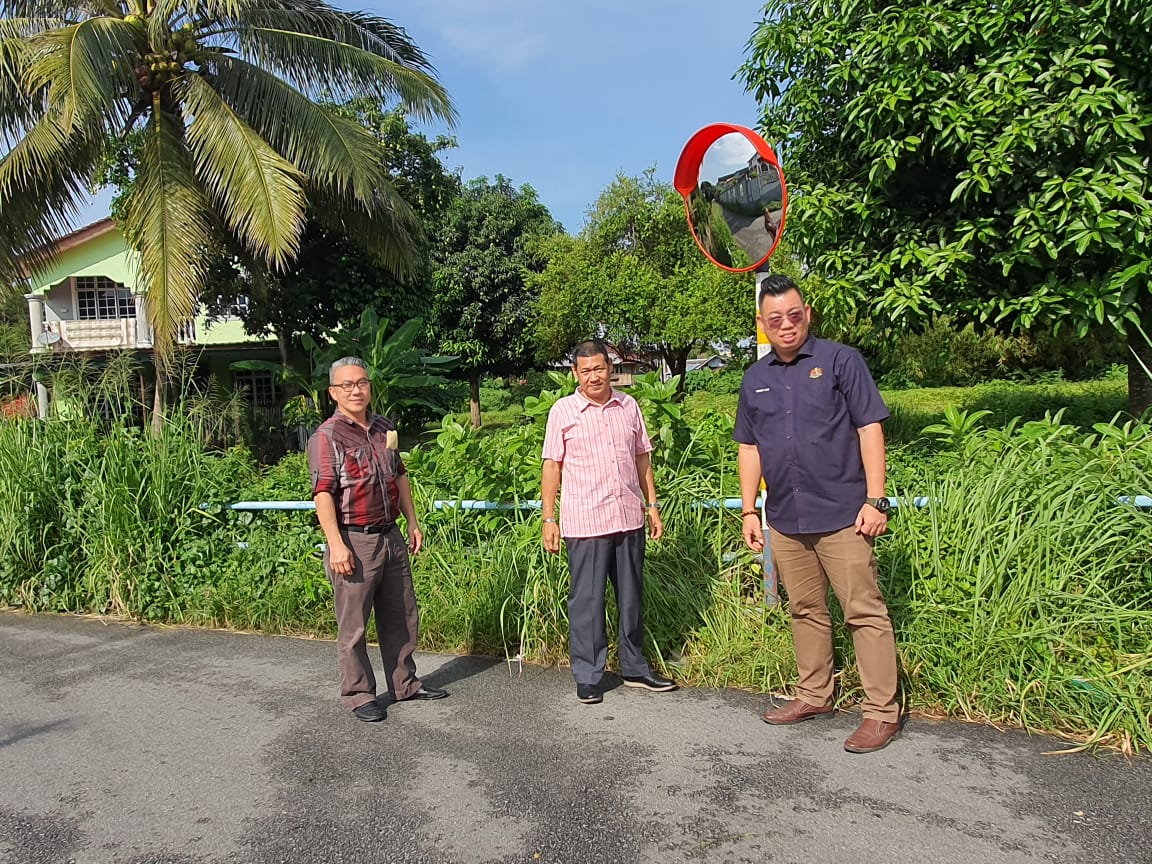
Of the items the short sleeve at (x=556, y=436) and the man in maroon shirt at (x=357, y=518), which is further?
the short sleeve at (x=556, y=436)

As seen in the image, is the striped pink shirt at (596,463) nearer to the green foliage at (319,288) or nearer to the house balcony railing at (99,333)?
the green foliage at (319,288)

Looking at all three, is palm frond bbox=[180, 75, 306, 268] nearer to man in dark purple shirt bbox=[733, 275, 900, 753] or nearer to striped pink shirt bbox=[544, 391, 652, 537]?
striped pink shirt bbox=[544, 391, 652, 537]

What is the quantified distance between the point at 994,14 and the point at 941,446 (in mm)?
2995

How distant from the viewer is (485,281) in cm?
2625

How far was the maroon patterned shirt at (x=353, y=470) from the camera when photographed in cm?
420

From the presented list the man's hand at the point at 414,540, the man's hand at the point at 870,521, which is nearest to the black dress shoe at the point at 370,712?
the man's hand at the point at 414,540

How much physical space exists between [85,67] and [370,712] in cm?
800

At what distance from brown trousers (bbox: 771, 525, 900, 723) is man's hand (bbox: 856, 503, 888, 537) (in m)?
0.07

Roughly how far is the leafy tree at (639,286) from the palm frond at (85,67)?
15.0 meters

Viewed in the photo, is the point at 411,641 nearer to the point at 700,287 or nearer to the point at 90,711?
the point at 90,711

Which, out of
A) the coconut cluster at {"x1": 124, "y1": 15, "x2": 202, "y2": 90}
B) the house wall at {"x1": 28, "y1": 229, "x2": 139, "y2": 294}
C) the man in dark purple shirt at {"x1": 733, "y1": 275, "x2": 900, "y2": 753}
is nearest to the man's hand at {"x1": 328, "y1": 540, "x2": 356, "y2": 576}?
the man in dark purple shirt at {"x1": 733, "y1": 275, "x2": 900, "y2": 753}

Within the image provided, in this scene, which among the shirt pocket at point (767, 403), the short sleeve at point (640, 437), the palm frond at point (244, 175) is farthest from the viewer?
the palm frond at point (244, 175)

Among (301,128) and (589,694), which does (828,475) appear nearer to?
(589,694)

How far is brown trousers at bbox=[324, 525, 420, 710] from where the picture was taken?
4297 millimetres
